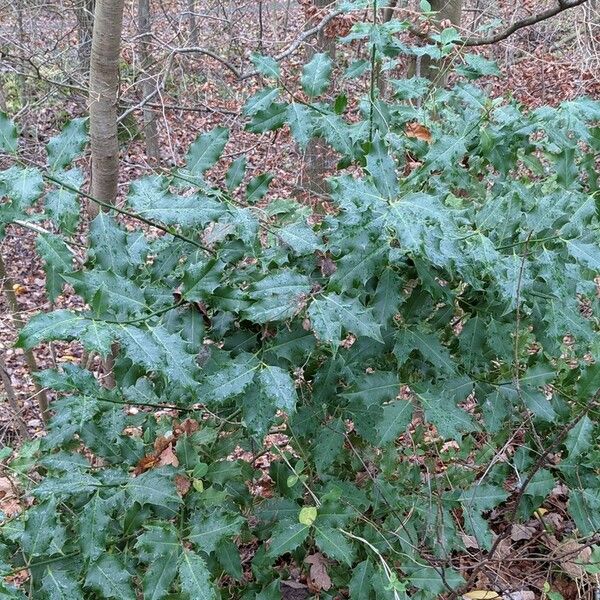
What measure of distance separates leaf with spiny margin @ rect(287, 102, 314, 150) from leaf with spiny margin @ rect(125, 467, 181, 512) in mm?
1075

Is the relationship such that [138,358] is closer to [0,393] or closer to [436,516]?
[436,516]

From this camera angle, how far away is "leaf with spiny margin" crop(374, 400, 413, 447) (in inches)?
74.9

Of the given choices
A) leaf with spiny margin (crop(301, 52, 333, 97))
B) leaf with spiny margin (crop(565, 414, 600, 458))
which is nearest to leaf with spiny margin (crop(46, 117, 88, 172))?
leaf with spiny margin (crop(301, 52, 333, 97))

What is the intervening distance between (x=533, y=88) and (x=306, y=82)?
5052 mm

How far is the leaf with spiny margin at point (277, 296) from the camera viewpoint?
5.30 feet

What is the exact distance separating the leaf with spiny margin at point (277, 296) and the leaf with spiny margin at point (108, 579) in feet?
2.72

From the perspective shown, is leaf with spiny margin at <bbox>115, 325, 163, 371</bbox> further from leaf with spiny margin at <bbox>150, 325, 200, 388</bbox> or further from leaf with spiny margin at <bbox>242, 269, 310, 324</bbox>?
leaf with spiny margin at <bbox>242, 269, 310, 324</bbox>

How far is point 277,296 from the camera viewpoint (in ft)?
5.35

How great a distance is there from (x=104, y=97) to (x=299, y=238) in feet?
6.11

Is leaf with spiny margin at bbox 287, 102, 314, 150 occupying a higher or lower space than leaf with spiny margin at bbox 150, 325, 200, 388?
higher

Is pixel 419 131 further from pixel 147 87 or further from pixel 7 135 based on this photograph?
pixel 147 87

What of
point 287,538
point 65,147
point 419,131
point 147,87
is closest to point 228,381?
point 287,538

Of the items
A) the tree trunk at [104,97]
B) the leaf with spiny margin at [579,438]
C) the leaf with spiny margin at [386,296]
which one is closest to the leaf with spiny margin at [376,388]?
the leaf with spiny margin at [386,296]

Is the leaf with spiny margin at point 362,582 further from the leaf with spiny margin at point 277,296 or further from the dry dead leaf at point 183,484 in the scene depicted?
the leaf with spiny margin at point 277,296
